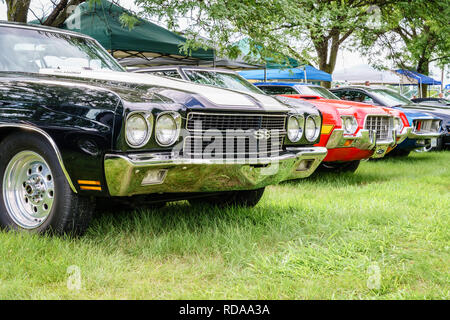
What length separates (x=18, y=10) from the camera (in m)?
8.02

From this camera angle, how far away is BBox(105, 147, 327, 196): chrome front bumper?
114 inches

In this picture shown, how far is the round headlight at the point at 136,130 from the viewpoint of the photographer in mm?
→ 2922

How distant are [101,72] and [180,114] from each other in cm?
116

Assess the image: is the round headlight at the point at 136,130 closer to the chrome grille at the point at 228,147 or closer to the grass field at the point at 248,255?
the chrome grille at the point at 228,147

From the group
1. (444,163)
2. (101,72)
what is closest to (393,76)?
(444,163)

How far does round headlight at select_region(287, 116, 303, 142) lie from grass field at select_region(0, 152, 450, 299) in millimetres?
633

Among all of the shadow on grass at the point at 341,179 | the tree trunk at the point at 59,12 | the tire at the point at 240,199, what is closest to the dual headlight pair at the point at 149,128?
the tire at the point at 240,199

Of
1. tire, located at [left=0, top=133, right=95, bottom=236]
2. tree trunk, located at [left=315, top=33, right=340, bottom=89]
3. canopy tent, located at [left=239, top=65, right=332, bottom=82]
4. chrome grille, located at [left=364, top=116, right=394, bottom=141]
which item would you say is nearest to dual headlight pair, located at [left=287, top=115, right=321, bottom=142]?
tire, located at [left=0, top=133, right=95, bottom=236]

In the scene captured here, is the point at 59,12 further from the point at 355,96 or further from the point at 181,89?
the point at 181,89

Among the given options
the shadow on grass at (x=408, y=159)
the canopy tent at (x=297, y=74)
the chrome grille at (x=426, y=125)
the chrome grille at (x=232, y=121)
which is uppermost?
the canopy tent at (x=297, y=74)

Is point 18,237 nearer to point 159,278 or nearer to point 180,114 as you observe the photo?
point 159,278

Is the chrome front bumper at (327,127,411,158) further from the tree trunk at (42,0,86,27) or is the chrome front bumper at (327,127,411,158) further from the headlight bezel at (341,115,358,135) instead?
the tree trunk at (42,0,86,27)

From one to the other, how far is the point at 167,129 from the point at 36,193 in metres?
1.01

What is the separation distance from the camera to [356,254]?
10.2 feet
